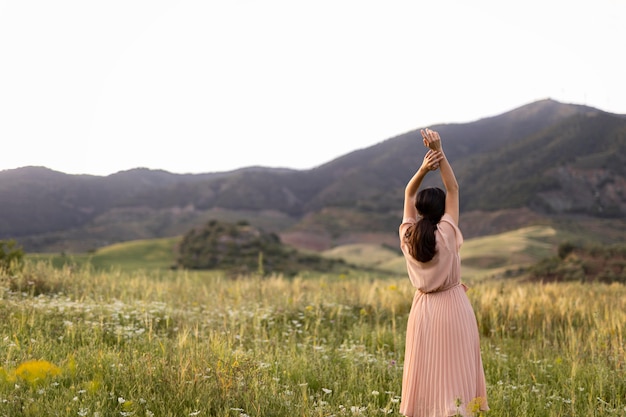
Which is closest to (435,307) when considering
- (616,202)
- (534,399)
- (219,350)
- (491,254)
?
(534,399)

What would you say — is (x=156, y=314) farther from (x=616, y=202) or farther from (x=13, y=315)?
(x=616, y=202)

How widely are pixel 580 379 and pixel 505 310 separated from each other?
11.9 ft

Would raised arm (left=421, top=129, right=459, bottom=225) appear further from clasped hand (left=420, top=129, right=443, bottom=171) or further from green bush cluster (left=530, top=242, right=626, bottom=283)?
green bush cluster (left=530, top=242, right=626, bottom=283)

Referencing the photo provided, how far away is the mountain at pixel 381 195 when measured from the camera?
7225 centimetres

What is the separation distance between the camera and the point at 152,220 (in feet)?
290

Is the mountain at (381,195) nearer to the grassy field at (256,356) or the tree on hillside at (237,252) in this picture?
the tree on hillside at (237,252)

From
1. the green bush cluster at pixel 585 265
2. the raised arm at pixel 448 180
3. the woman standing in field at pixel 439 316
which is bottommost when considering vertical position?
the green bush cluster at pixel 585 265

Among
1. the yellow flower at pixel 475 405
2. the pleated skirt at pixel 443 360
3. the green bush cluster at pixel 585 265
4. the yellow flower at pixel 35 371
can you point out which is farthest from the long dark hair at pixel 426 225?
→ the green bush cluster at pixel 585 265

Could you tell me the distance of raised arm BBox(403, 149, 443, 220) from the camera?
381 centimetres

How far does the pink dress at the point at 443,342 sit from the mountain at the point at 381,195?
48.6m

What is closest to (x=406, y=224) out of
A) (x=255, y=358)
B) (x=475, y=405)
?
(x=475, y=405)

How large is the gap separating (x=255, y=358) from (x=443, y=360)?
2.31 meters

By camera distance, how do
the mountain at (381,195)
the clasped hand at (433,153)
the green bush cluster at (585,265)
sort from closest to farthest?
the clasped hand at (433,153) < the green bush cluster at (585,265) < the mountain at (381,195)

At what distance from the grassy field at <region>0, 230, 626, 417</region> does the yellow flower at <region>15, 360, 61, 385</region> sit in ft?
0.04
